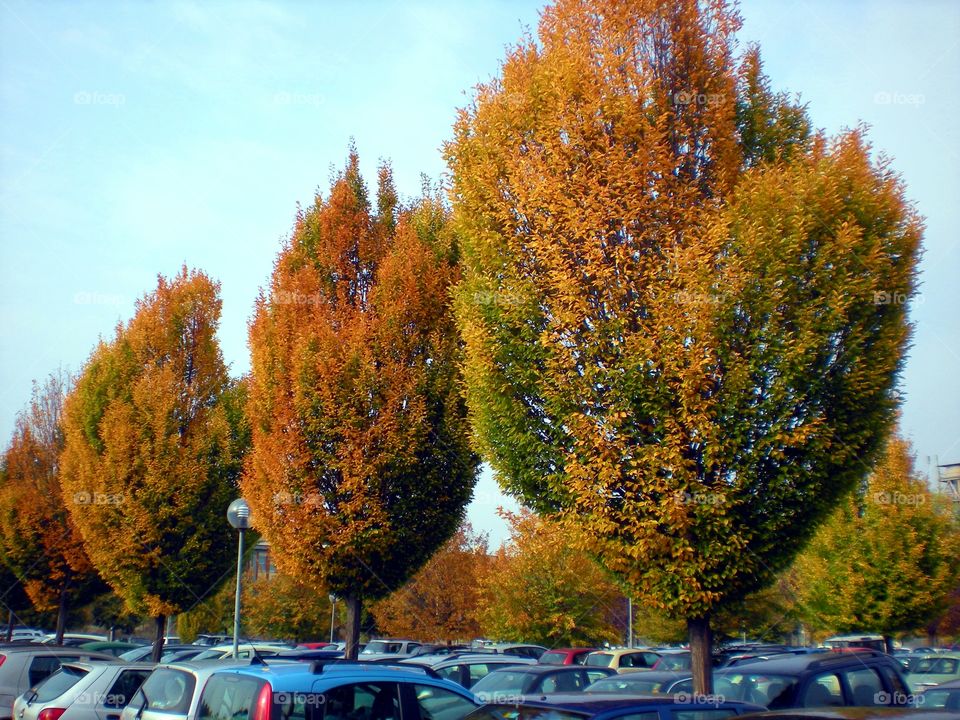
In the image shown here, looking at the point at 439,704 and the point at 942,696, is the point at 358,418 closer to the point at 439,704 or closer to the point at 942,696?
the point at 439,704

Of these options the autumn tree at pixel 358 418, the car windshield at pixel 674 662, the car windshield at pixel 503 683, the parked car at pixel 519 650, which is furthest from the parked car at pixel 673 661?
the autumn tree at pixel 358 418

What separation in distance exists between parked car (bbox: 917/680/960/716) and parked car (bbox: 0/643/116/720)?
41.2 ft

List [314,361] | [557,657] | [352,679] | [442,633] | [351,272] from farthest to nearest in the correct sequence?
1. [442,633]
2. [557,657]
3. [351,272]
4. [314,361]
5. [352,679]

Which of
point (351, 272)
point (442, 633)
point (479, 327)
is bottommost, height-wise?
point (442, 633)

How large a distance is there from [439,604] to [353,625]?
25643 millimetres

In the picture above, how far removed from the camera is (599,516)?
10742 millimetres

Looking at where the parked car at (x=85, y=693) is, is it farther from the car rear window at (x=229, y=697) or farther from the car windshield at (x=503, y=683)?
the car windshield at (x=503, y=683)

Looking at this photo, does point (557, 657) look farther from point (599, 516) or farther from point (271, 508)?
point (599, 516)

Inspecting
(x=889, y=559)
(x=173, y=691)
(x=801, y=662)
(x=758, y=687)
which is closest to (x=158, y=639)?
(x=173, y=691)

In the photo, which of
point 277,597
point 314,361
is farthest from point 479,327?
point 277,597

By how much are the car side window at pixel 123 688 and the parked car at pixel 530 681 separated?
18.0 ft

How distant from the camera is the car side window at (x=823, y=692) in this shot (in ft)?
34.1

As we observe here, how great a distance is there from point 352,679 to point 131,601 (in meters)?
18.5

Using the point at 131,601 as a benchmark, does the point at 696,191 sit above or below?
above
